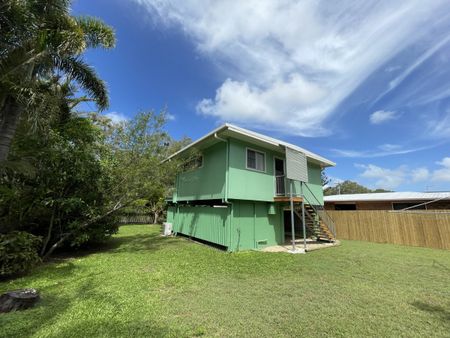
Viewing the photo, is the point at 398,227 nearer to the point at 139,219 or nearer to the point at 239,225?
the point at 239,225

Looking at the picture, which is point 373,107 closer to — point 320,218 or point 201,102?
point 320,218

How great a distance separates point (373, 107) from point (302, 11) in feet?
30.6

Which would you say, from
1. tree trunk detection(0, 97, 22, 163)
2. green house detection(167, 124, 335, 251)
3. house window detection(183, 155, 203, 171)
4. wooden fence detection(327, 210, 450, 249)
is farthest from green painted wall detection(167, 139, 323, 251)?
tree trunk detection(0, 97, 22, 163)

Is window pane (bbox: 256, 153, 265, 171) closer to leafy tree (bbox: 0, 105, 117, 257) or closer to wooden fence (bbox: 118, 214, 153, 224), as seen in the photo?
leafy tree (bbox: 0, 105, 117, 257)

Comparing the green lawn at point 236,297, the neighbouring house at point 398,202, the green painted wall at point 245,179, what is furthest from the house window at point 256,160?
the neighbouring house at point 398,202

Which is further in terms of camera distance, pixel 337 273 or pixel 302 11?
pixel 302 11

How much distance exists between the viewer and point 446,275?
610cm

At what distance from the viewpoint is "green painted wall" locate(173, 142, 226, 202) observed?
1009 centimetres

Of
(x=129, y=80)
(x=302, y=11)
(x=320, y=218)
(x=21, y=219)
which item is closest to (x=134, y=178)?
(x=21, y=219)

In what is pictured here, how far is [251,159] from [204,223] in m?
4.03

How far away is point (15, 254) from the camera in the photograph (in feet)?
18.1

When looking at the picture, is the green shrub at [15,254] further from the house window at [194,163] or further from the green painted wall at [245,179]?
the house window at [194,163]

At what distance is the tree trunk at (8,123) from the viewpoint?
6.73 metres

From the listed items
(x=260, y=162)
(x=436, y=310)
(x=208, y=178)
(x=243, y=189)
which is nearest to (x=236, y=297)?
(x=436, y=310)
